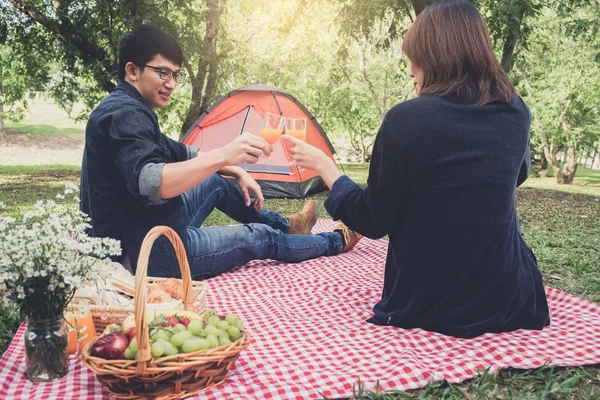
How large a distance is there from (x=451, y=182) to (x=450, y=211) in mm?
122

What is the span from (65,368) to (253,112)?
655 cm

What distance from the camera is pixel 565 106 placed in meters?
15.1

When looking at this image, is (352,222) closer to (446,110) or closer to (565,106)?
(446,110)

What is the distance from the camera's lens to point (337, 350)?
2.28 m

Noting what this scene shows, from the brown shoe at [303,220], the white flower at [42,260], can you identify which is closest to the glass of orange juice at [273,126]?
the white flower at [42,260]

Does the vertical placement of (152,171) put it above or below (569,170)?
above

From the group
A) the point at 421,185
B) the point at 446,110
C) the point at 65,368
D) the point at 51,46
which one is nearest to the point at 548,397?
the point at 421,185

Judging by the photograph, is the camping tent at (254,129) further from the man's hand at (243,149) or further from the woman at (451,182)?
the woman at (451,182)

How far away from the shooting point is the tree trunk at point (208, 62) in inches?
391

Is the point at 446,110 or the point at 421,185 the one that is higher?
the point at 446,110

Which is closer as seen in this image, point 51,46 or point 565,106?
point 51,46

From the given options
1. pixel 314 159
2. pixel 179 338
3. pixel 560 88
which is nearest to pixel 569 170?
pixel 560 88

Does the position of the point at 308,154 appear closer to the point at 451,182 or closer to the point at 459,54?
the point at 451,182

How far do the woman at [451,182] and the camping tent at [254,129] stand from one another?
232 inches
